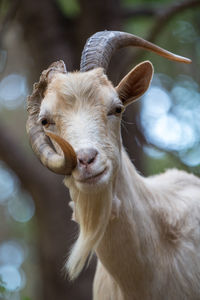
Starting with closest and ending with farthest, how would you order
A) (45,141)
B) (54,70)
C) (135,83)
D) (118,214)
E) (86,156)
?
(86,156)
(45,141)
(118,214)
(54,70)
(135,83)

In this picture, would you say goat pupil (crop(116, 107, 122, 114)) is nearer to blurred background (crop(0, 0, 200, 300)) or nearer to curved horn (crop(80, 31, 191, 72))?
curved horn (crop(80, 31, 191, 72))

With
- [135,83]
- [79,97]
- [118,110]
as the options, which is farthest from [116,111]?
[135,83]

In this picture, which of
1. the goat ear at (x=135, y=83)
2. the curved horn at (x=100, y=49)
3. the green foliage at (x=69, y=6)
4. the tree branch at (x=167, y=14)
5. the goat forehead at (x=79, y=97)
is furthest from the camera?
the green foliage at (x=69, y=6)

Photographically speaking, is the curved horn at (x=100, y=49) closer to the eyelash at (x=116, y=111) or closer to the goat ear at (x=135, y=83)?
the goat ear at (x=135, y=83)

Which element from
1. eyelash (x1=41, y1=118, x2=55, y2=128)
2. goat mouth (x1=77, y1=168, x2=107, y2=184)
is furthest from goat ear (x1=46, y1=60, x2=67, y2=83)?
goat mouth (x1=77, y1=168, x2=107, y2=184)

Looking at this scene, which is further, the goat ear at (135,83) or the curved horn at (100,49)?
the goat ear at (135,83)

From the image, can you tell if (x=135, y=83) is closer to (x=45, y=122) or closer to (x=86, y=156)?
(x=45, y=122)

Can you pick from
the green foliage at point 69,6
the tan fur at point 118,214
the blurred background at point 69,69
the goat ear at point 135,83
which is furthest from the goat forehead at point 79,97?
the green foliage at point 69,6

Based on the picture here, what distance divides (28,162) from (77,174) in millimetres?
6163

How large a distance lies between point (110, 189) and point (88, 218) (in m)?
0.29

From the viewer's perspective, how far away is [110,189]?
418 cm

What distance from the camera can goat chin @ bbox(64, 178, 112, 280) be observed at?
411 centimetres

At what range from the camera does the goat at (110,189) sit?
3.97 meters

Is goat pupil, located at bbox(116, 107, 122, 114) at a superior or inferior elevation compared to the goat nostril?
inferior
